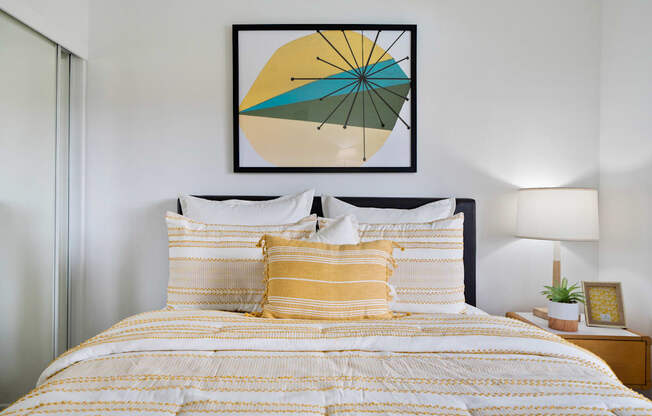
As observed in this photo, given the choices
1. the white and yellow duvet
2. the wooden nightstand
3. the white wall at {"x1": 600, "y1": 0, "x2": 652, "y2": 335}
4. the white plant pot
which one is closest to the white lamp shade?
the white wall at {"x1": 600, "y1": 0, "x2": 652, "y2": 335}

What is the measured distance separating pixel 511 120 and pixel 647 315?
1221mm

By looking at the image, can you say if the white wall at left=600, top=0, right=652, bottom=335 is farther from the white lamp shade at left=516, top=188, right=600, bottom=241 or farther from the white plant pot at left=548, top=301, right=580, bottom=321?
the white plant pot at left=548, top=301, right=580, bottom=321

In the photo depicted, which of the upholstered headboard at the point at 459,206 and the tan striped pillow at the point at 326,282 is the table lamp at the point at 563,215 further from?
the tan striped pillow at the point at 326,282

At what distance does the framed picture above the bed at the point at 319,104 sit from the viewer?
2342 millimetres

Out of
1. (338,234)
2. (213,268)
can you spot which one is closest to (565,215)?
(338,234)

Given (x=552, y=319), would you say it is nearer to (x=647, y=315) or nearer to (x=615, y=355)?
(x=615, y=355)

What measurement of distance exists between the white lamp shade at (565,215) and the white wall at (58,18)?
2654 millimetres

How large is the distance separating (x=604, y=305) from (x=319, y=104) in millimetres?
1851

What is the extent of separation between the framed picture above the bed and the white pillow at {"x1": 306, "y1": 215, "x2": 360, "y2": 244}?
62 centimetres

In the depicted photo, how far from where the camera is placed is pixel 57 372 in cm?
114

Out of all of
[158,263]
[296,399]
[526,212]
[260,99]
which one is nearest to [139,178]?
[158,263]

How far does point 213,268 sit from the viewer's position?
1.75 m

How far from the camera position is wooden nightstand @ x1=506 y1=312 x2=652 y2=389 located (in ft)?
6.00

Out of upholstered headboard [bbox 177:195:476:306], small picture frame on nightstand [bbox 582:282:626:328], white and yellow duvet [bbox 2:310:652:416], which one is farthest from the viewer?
upholstered headboard [bbox 177:195:476:306]
